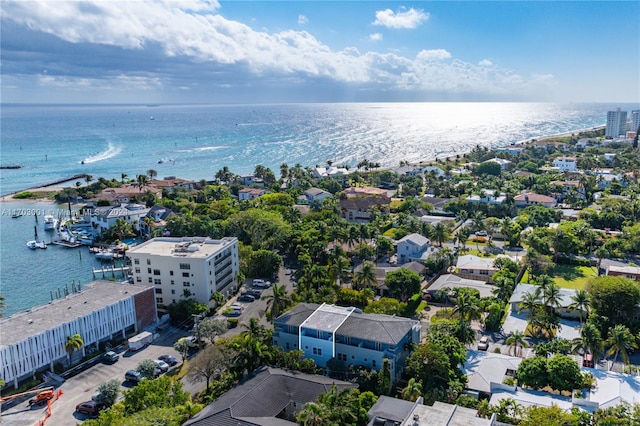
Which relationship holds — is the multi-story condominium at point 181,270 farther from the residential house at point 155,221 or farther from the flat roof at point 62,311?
the residential house at point 155,221

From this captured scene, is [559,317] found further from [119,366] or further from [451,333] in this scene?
[119,366]

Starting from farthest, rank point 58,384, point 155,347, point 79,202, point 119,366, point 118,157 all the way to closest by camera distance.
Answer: point 118,157, point 79,202, point 155,347, point 119,366, point 58,384

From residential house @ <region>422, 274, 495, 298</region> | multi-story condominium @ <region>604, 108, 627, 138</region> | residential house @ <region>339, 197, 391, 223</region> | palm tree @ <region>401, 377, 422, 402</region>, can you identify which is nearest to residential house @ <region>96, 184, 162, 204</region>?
residential house @ <region>339, 197, 391, 223</region>

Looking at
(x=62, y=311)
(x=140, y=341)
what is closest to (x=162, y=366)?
(x=140, y=341)

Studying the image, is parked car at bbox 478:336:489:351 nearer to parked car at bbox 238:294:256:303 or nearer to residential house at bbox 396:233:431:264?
residential house at bbox 396:233:431:264

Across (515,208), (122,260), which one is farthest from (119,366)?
(515,208)

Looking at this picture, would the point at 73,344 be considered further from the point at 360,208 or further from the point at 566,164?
the point at 566,164
